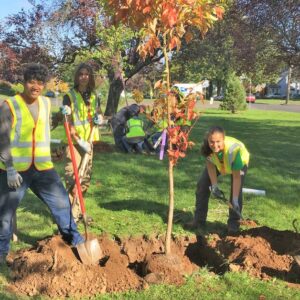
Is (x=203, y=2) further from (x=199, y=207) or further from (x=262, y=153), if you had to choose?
(x=262, y=153)

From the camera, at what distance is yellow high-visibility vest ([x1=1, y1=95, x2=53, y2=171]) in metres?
4.10

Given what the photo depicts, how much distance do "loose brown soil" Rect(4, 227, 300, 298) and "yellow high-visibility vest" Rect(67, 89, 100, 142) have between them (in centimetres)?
131

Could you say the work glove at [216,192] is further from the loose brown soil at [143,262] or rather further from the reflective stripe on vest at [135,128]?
the reflective stripe on vest at [135,128]

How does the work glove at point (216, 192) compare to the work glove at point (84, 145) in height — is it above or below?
below

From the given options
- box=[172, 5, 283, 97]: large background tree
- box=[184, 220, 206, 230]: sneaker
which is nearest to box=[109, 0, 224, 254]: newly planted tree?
box=[184, 220, 206, 230]: sneaker

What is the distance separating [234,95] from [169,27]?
28.9m

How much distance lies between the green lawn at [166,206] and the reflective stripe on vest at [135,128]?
0.59 metres

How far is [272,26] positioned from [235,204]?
11.0m

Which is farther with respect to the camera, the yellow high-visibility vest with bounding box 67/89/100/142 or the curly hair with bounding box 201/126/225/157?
the yellow high-visibility vest with bounding box 67/89/100/142

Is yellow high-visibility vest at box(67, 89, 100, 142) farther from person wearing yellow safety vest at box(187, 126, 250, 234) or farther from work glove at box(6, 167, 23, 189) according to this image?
work glove at box(6, 167, 23, 189)

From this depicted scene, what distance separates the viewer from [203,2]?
12.2 feet

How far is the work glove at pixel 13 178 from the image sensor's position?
3.99 metres

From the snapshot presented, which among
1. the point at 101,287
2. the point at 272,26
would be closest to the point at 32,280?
the point at 101,287

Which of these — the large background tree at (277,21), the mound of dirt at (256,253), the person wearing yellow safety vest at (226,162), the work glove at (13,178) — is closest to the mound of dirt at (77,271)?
the mound of dirt at (256,253)
